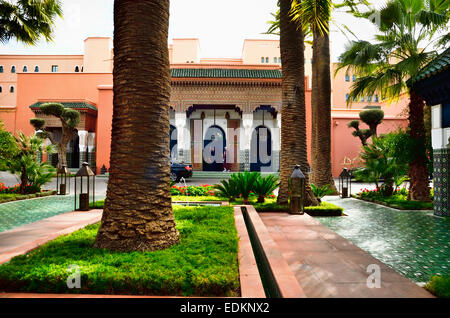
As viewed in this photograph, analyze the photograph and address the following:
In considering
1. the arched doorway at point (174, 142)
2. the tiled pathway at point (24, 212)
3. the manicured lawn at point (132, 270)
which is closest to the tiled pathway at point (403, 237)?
the manicured lawn at point (132, 270)

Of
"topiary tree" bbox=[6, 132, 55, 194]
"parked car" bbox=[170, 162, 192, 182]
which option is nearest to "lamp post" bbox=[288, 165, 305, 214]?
"topiary tree" bbox=[6, 132, 55, 194]

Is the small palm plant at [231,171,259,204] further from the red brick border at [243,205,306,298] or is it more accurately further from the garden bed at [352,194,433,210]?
the garden bed at [352,194,433,210]

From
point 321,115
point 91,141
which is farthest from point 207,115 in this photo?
point 321,115

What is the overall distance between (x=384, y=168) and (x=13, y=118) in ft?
86.7

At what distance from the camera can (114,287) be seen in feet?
7.11

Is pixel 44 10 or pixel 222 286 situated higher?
pixel 44 10

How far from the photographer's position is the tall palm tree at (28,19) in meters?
9.27

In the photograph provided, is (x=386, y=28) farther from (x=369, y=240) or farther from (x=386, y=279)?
(x=386, y=279)

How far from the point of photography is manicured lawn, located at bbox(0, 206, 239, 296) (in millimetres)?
2160

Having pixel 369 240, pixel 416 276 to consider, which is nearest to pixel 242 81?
pixel 369 240

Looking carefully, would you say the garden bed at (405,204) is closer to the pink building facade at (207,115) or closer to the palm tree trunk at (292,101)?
the palm tree trunk at (292,101)

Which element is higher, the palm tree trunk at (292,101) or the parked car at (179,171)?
the palm tree trunk at (292,101)

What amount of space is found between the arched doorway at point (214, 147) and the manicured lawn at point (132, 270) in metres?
18.8
